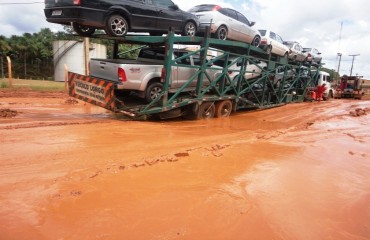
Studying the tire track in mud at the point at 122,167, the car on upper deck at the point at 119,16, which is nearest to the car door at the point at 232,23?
the car on upper deck at the point at 119,16

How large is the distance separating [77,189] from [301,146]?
491 cm

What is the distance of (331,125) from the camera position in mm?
9758

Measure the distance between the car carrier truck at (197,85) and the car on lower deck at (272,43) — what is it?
27 centimetres

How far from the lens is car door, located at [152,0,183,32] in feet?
27.2

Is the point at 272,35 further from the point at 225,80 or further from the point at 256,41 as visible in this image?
A: the point at 225,80

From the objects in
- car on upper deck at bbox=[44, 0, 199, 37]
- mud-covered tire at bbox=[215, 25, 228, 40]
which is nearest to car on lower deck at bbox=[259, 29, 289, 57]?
mud-covered tire at bbox=[215, 25, 228, 40]

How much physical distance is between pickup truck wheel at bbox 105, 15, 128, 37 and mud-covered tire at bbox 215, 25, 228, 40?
353cm

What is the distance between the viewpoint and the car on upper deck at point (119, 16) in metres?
6.84

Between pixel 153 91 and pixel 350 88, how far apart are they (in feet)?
72.9

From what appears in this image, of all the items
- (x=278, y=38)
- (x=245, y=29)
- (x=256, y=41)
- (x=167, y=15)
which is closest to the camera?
(x=167, y=15)

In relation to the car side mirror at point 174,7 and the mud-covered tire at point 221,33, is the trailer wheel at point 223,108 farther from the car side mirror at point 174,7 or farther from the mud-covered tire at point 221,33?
the car side mirror at point 174,7

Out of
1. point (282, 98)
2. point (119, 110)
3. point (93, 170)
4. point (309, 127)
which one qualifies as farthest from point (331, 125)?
point (93, 170)

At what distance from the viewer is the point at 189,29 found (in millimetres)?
9164

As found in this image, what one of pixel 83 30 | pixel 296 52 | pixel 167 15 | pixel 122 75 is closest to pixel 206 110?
pixel 167 15
